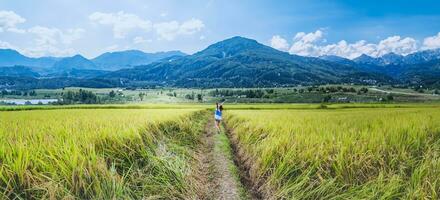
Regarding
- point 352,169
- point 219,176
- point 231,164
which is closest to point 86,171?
point 219,176

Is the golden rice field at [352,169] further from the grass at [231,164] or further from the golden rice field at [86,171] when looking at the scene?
the golden rice field at [86,171]

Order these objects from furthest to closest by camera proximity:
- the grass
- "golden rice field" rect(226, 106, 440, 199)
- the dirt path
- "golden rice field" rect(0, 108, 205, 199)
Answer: the grass
the dirt path
"golden rice field" rect(226, 106, 440, 199)
"golden rice field" rect(0, 108, 205, 199)

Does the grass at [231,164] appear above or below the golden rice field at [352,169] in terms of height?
below

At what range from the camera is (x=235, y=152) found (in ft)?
46.9

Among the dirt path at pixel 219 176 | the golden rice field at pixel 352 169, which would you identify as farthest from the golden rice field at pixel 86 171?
the golden rice field at pixel 352 169

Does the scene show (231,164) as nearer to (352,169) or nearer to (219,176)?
(219,176)

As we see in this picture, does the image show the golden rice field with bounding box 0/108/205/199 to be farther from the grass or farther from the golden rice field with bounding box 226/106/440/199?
the golden rice field with bounding box 226/106/440/199

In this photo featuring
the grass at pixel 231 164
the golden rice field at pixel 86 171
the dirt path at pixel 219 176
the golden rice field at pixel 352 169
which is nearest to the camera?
the golden rice field at pixel 86 171

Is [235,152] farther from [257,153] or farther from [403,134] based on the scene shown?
[403,134]

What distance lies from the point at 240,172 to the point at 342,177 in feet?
13.2

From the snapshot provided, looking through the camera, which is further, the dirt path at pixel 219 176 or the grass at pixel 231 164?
the grass at pixel 231 164

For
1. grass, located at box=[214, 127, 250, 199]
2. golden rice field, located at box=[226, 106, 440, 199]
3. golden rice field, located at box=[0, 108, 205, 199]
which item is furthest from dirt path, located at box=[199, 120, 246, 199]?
golden rice field, located at box=[0, 108, 205, 199]

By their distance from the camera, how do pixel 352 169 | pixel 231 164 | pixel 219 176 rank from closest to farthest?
pixel 352 169 → pixel 219 176 → pixel 231 164

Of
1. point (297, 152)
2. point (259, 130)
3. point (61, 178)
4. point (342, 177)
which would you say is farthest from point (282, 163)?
point (259, 130)
